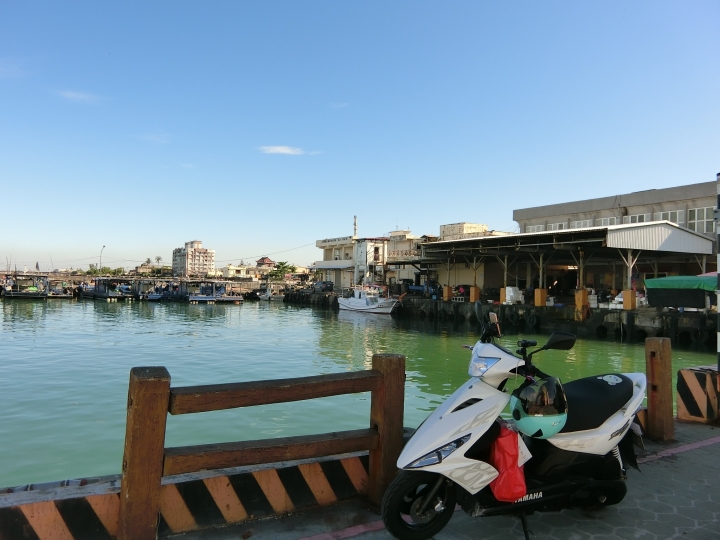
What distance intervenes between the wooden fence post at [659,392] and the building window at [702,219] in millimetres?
26477

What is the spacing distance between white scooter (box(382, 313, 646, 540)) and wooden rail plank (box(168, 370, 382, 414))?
0.51 m

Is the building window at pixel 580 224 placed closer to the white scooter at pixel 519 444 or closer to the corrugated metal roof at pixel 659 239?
the corrugated metal roof at pixel 659 239

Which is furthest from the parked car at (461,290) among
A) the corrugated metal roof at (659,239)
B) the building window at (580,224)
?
the corrugated metal roof at (659,239)

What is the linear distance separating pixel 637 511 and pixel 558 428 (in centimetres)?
100

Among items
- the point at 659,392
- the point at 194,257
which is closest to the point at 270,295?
the point at 659,392

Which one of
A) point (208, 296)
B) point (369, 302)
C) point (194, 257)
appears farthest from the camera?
point (194, 257)

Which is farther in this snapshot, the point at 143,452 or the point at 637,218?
the point at 637,218

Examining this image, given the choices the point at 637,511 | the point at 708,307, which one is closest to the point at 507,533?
the point at 637,511

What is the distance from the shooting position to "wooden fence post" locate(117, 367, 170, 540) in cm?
259

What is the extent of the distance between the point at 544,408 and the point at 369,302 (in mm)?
35398

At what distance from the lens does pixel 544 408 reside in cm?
311

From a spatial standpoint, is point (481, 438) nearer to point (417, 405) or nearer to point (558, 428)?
point (558, 428)

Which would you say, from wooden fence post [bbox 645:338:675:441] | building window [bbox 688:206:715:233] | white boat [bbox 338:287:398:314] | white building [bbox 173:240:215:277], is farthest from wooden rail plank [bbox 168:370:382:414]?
white building [bbox 173:240:215:277]

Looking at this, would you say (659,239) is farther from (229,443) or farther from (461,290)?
(229,443)
